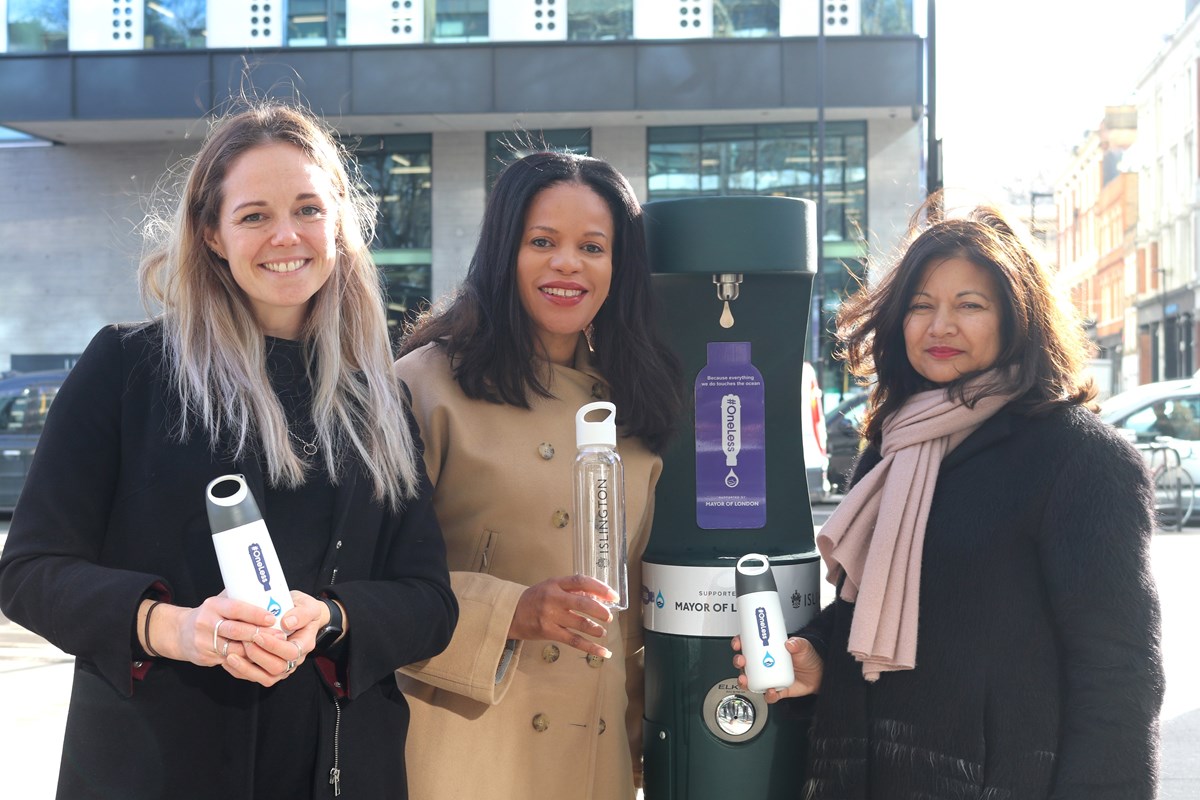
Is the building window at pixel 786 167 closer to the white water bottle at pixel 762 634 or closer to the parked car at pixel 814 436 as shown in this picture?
the parked car at pixel 814 436

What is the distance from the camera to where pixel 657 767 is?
9.53 feet

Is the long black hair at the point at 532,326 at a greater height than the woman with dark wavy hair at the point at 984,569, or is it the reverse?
the long black hair at the point at 532,326

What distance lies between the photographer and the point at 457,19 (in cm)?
2094

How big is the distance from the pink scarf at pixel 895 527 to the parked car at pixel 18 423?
11.6m

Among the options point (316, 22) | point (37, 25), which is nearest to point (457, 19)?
point (316, 22)

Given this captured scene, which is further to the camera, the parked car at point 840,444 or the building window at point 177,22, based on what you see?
the building window at point 177,22

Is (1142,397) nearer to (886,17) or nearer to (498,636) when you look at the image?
(886,17)

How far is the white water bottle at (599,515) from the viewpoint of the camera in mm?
2418

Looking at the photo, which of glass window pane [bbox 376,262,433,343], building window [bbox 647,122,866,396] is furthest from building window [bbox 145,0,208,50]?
building window [bbox 647,122,866,396]

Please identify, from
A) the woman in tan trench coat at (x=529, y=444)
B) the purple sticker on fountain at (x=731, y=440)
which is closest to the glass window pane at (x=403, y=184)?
the purple sticker on fountain at (x=731, y=440)

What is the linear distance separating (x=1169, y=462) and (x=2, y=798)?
1110 centimetres

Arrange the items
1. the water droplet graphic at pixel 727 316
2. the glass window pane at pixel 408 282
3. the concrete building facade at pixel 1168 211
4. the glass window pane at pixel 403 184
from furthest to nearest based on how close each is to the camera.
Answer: the concrete building facade at pixel 1168 211, the glass window pane at pixel 408 282, the glass window pane at pixel 403 184, the water droplet graphic at pixel 727 316

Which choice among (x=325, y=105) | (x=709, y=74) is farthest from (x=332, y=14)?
(x=709, y=74)

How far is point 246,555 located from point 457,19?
20340 millimetres
